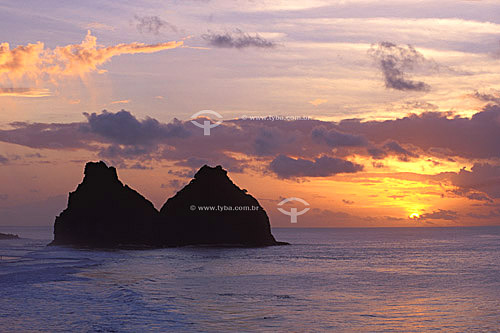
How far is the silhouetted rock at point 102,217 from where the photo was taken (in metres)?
142

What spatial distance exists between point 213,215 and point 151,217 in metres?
16.8

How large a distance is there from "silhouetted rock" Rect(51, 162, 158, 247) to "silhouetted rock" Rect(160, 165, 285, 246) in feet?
21.7

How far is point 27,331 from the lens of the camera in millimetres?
31625

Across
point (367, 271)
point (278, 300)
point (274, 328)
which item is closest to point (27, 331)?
point (274, 328)

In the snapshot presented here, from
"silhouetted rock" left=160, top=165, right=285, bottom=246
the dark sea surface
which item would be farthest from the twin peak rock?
the dark sea surface

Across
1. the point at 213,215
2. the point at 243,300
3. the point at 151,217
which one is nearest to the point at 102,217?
the point at 151,217

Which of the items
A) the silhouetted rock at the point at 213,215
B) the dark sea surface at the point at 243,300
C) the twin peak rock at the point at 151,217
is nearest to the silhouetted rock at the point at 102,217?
the twin peak rock at the point at 151,217

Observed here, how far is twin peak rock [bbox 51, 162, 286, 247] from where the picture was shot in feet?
466

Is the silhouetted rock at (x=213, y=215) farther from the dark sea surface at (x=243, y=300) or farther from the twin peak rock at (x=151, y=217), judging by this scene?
the dark sea surface at (x=243, y=300)

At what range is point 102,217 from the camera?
463 ft

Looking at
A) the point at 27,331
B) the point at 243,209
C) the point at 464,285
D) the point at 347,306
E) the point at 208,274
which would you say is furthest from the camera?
the point at 243,209

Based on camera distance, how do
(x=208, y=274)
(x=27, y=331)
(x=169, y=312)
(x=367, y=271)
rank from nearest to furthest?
(x=27, y=331)
(x=169, y=312)
(x=208, y=274)
(x=367, y=271)

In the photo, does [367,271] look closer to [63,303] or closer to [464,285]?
[464,285]

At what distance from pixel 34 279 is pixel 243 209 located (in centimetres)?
8586
